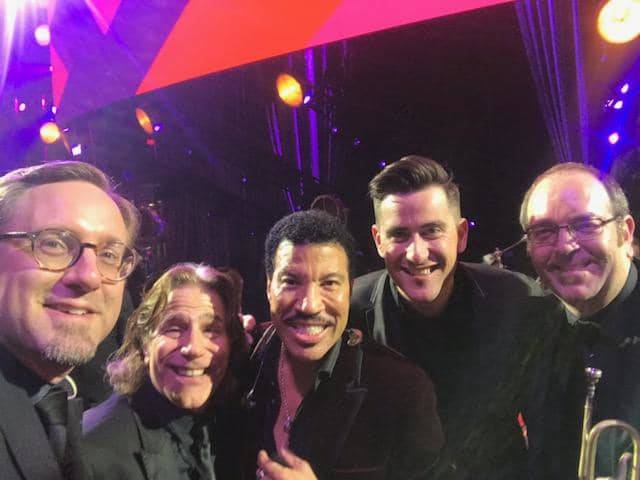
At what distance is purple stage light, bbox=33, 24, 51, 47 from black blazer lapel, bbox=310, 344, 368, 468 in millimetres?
1847

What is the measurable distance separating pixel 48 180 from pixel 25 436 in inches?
29.8

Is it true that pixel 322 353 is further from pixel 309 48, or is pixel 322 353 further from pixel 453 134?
pixel 309 48

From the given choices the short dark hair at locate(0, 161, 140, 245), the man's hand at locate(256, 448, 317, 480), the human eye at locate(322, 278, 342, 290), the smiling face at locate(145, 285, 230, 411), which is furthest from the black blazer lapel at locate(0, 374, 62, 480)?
the human eye at locate(322, 278, 342, 290)

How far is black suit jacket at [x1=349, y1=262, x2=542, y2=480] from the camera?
179 centimetres

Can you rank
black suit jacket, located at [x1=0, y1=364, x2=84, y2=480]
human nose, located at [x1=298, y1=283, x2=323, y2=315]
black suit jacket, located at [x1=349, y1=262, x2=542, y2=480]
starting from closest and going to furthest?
black suit jacket, located at [x1=0, y1=364, x2=84, y2=480] < human nose, located at [x1=298, y1=283, x2=323, y2=315] < black suit jacket, located at [x1=349, y1=262, x2=542, y2=480]

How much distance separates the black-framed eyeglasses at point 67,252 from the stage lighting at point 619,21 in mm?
1983

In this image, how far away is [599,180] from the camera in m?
1.72

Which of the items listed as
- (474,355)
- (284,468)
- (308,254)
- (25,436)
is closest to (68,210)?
(25,436)

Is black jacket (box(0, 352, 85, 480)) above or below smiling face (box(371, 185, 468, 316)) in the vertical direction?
below

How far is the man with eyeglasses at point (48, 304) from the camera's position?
135cm

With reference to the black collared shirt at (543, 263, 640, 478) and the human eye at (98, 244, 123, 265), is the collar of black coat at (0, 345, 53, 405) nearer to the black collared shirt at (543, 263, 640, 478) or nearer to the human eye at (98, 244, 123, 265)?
the human eye at (98, 244, 123, 265)

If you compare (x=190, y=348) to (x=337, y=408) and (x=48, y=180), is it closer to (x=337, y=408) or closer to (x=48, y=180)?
(x=337, y=408)

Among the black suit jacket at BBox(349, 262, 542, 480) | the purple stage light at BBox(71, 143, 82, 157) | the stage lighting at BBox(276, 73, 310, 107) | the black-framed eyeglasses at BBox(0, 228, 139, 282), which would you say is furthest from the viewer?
the purple stage light at BBox(71, 143, 82, 157)

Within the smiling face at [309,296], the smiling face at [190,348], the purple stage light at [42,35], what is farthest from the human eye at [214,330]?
the purple stage light at [42,35]
